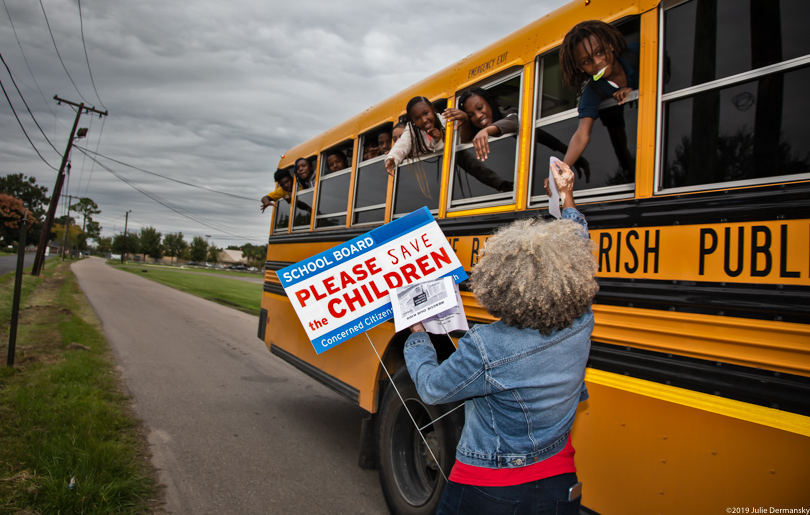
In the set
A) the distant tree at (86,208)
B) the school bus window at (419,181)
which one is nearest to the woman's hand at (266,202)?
the school bus window at (419,181)

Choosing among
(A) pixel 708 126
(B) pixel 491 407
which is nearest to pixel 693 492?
(B) pixel 491 407

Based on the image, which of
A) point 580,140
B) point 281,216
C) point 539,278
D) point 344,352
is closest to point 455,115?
point 580,140

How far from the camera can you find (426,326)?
1996 millimetres

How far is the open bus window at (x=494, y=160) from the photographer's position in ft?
8.28

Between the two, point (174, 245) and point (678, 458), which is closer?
point (678, 458)

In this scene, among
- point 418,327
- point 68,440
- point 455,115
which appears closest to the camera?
point 418,327

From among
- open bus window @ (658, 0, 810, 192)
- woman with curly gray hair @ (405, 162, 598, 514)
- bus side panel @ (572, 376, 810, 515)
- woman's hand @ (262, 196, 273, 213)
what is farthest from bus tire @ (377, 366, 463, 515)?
woman's hand @ (262, 196, 273, 213)

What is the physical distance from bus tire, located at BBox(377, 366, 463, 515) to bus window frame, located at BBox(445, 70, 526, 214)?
1.08 m

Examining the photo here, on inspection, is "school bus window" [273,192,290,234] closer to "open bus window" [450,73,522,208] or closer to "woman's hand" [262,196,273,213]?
"woman's hand" [262,196,273,213]

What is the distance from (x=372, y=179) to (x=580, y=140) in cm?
192

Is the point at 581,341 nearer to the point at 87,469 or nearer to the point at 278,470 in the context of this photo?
the point at 278,470

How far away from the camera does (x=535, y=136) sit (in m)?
2.39

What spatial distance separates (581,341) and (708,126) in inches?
39.4

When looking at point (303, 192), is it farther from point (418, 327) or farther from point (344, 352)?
point (418, 327)
